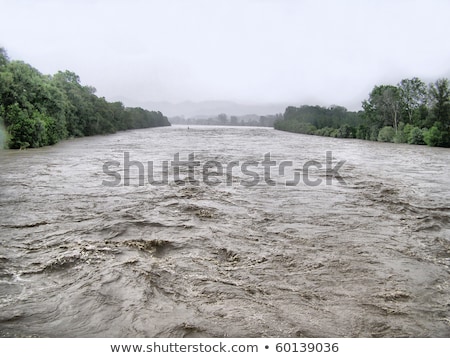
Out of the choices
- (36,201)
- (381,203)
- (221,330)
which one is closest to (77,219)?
(36,201)

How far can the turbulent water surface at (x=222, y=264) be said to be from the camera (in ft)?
15.6

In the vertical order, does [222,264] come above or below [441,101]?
below

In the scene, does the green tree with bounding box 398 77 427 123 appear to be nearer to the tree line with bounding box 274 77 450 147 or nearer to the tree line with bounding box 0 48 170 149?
the tree line with bounding box 274 77 450 147

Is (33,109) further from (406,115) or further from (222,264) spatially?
(406,115)

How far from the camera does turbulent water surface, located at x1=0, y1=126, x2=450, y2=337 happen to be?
4.76 metres

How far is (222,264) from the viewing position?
21.9ft

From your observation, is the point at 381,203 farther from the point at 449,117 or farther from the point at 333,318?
the point at 449,117

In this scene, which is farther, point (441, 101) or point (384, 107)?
point (384, 107)

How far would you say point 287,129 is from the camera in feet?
419

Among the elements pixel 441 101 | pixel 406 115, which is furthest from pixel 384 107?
pixel 441 101

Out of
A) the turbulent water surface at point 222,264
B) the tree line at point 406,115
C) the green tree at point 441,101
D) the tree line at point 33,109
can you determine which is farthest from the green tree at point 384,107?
the turbulent water surface at point 222,264

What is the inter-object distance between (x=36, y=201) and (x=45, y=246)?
4860mm

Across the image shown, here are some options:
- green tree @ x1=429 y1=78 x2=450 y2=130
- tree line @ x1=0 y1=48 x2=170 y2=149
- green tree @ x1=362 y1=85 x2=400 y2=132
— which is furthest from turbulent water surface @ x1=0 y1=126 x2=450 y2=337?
green tree @ x1=362 y1=85 x2=400 y2=132

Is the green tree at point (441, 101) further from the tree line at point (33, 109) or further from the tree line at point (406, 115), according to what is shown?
the tree line at point (33, 109)
